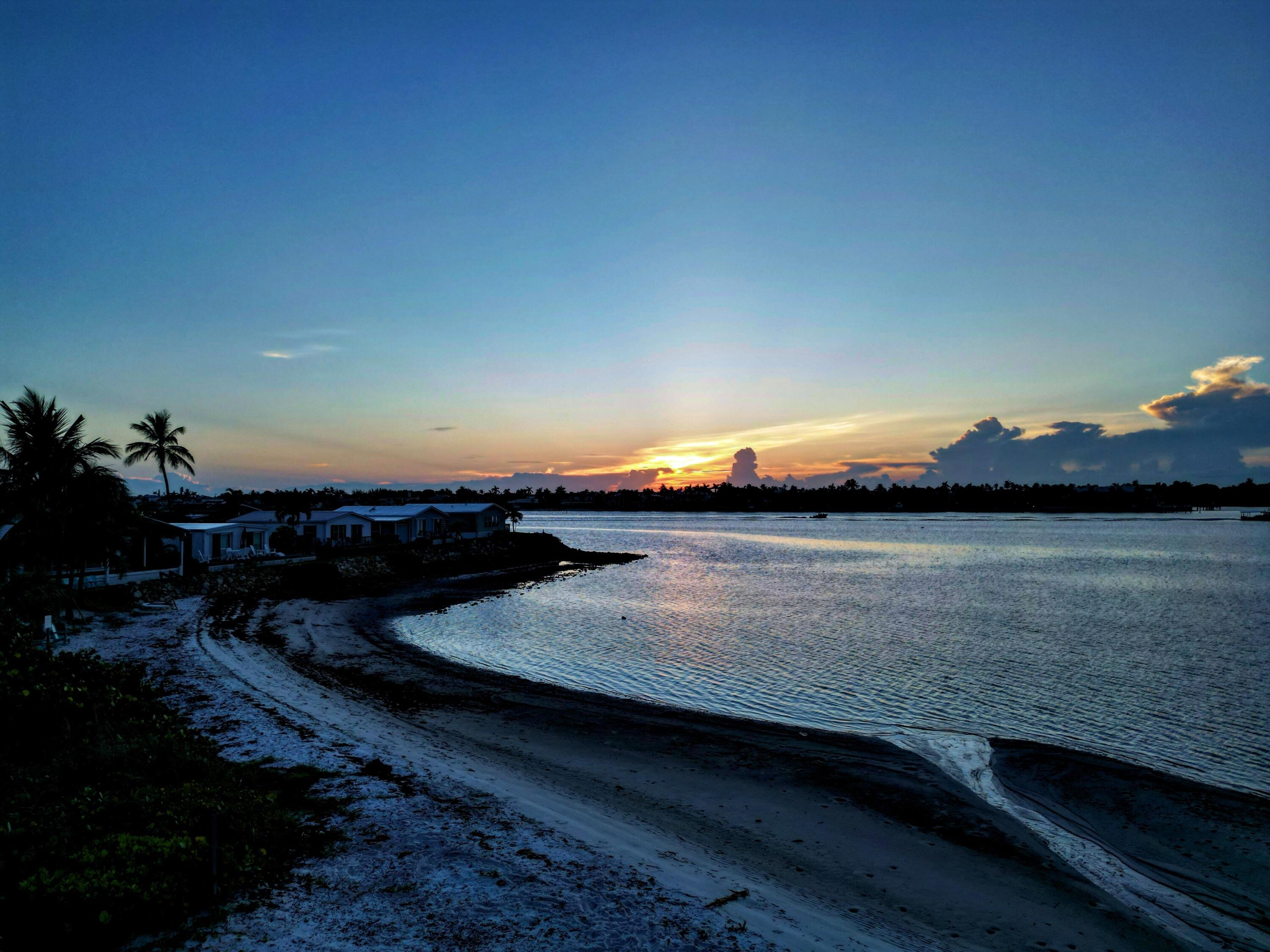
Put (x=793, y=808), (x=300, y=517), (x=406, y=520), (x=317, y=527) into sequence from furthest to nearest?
1. (x=406, y=520)
2. (x=300, y=517)
3. (x=317, y=527)
4. (x=793, y=808)

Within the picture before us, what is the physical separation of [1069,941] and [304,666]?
Answer: 22199 millimetres

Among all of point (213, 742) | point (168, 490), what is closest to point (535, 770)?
point (213, 742)

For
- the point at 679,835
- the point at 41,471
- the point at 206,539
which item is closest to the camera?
the point at 679,835

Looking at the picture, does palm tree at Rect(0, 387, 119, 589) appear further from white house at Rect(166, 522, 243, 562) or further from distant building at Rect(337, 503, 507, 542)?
distant building at Rect(337, 503, 507, 542)

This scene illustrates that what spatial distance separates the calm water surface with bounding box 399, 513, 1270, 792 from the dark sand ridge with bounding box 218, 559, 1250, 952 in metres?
3.17

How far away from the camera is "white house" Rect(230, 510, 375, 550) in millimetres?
54500

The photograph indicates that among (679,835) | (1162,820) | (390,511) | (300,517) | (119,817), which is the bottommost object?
(1162,820)

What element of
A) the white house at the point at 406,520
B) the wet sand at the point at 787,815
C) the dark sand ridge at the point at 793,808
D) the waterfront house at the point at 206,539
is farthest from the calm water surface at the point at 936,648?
the white house at the point at 406,520

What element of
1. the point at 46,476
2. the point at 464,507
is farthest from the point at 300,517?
the point at 46,476

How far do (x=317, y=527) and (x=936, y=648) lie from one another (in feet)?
185

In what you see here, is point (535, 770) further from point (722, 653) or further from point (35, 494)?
point (35, 494)

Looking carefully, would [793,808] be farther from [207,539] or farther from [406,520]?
[406,520]

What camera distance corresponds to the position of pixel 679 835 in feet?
35.8

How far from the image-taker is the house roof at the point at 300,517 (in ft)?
180
